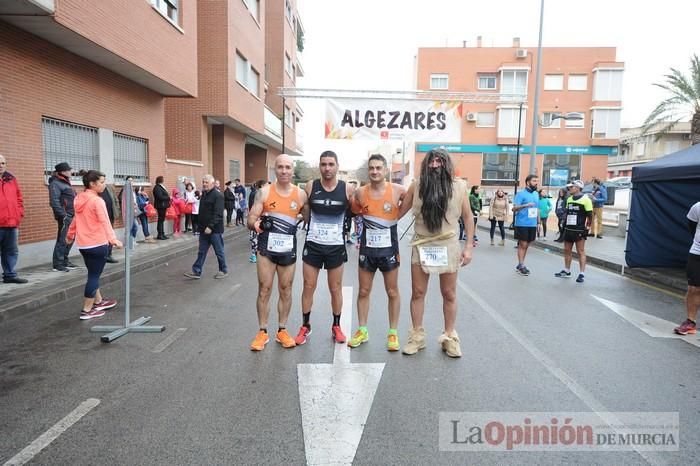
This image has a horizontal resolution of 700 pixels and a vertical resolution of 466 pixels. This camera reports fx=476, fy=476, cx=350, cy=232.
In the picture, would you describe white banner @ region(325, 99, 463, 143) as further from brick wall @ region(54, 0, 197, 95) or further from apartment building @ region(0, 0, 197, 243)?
apartment building @ region(0, 0, 197, 243)

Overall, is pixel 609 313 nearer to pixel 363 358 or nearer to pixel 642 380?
pixel 642 380

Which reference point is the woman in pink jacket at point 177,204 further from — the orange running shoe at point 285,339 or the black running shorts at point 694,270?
the black running shorts at point 694,270

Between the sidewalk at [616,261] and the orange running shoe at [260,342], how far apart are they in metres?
7.45

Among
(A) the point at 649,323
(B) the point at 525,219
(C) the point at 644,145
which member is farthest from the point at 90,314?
(C) the point at 644,145

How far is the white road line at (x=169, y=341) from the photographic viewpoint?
4.86 m

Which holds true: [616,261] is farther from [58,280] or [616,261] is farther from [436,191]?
[58,280]

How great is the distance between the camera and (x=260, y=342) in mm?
4812

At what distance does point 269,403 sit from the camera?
3.61 m

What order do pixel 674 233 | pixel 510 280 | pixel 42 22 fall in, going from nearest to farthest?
pixel 42 22 < pixel 510 280 < pixel 674 233

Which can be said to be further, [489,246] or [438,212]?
[489,246]

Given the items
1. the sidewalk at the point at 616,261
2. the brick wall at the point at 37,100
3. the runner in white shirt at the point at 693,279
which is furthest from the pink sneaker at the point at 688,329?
the brick wall at the point at 37,100

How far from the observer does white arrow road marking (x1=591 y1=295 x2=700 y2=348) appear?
5.50 meters

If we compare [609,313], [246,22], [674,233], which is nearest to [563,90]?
[246,22]

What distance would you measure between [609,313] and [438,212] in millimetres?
3640
